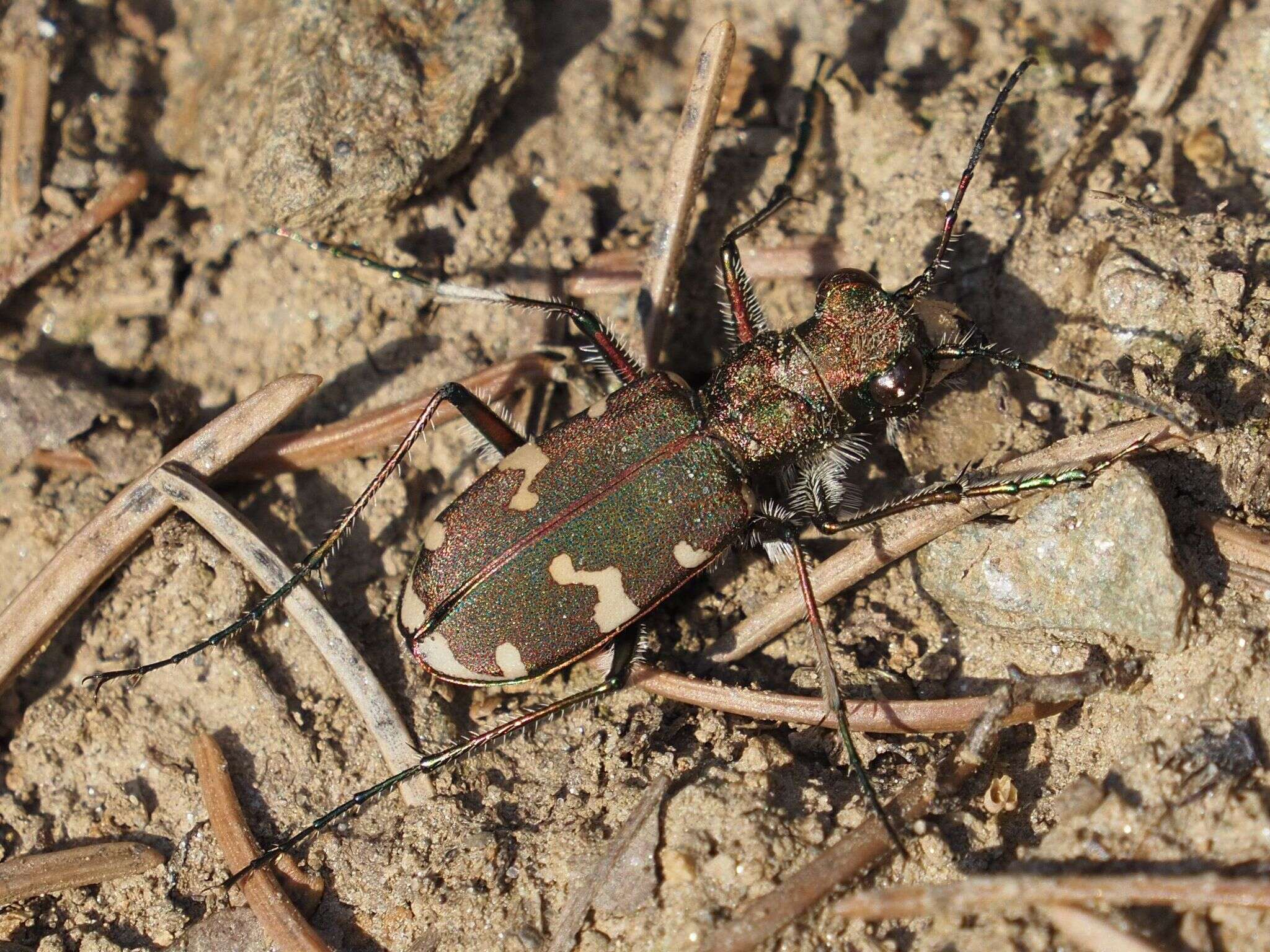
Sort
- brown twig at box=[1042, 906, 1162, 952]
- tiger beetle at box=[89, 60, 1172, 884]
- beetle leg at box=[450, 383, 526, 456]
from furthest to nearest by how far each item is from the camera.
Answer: beetle leg at box=[450, 383, 526, 456]
tiger beetle at box=[89, 60, 1172, 884]
brown twig at box=[1042, 906, 1162, 952]

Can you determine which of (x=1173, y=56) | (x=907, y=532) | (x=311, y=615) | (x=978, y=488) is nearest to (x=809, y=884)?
(x=907, y=532)

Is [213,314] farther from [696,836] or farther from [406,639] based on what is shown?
[696,836]

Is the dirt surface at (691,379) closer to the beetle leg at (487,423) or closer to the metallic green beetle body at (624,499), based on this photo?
the metallic green beetle body at (624,499)

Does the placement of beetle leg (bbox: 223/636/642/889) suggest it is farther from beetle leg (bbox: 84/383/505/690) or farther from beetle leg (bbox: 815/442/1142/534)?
beetle leg (bbox: 815/442/1142/534)

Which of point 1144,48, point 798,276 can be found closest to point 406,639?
point 798,276

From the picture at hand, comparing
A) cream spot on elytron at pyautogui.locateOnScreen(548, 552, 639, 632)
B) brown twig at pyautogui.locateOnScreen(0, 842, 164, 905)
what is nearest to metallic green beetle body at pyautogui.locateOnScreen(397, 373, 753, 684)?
cream spot on elytron at pyautogui.locateOnScreen(548, 552, 639, 632)
